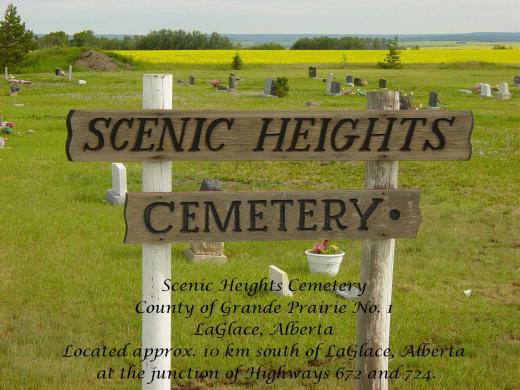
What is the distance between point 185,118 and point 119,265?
6084 mm

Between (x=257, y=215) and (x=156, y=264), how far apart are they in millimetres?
812

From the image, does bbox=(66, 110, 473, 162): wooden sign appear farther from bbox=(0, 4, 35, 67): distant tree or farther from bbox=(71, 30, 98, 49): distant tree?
bbox=(71, 30, 98, 49): distant tree

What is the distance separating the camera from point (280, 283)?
30.9 feet

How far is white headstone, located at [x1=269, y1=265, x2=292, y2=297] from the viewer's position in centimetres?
940

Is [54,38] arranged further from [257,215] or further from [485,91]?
[257,215]

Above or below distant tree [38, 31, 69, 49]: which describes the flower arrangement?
below

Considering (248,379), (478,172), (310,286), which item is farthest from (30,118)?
(248,379)

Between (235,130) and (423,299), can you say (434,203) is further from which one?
(235,130)

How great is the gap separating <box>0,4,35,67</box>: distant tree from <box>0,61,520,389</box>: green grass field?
4471 centimetres

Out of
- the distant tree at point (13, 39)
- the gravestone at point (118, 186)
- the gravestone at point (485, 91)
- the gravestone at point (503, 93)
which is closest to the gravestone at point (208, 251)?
the gravestone at point (118, 186)

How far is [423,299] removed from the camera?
9680mm

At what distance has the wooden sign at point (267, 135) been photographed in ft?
16.6

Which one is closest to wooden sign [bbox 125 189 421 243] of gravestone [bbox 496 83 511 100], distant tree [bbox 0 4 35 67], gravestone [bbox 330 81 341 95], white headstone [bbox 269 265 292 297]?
white headstone [bbox 269 265 292 297]

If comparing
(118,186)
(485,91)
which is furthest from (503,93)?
(118,186)
